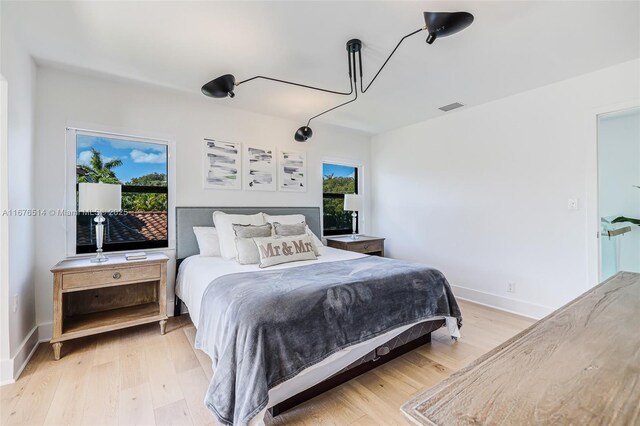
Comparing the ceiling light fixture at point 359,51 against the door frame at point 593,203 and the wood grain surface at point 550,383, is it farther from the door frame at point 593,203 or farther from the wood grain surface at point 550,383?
the door frame at point 593,203

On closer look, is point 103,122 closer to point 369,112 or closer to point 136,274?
point 136,274

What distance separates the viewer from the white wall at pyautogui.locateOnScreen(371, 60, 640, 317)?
9.20 feet

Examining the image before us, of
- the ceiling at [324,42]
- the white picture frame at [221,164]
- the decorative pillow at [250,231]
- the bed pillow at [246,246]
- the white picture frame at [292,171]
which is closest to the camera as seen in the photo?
the ceiling at [324,42]

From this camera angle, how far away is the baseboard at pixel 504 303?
3.07m

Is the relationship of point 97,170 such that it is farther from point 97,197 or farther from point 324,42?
point 324,42

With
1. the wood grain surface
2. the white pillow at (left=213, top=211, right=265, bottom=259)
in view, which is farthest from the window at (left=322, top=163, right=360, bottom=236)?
the wood grain surface

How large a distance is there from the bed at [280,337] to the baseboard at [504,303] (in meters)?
1.31

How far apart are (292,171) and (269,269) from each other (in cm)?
202

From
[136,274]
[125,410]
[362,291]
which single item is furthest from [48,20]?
[362,291]

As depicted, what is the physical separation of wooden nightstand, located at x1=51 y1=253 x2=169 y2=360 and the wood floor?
0.65ft

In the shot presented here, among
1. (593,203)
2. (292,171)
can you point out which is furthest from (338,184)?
(593,203)

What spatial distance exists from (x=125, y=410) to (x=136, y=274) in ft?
3.88

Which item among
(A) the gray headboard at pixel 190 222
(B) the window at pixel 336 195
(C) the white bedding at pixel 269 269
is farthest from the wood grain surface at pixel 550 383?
(B) the window at pixel 336 195

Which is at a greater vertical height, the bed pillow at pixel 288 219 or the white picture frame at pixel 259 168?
the white picture frame at pixel 259 168
